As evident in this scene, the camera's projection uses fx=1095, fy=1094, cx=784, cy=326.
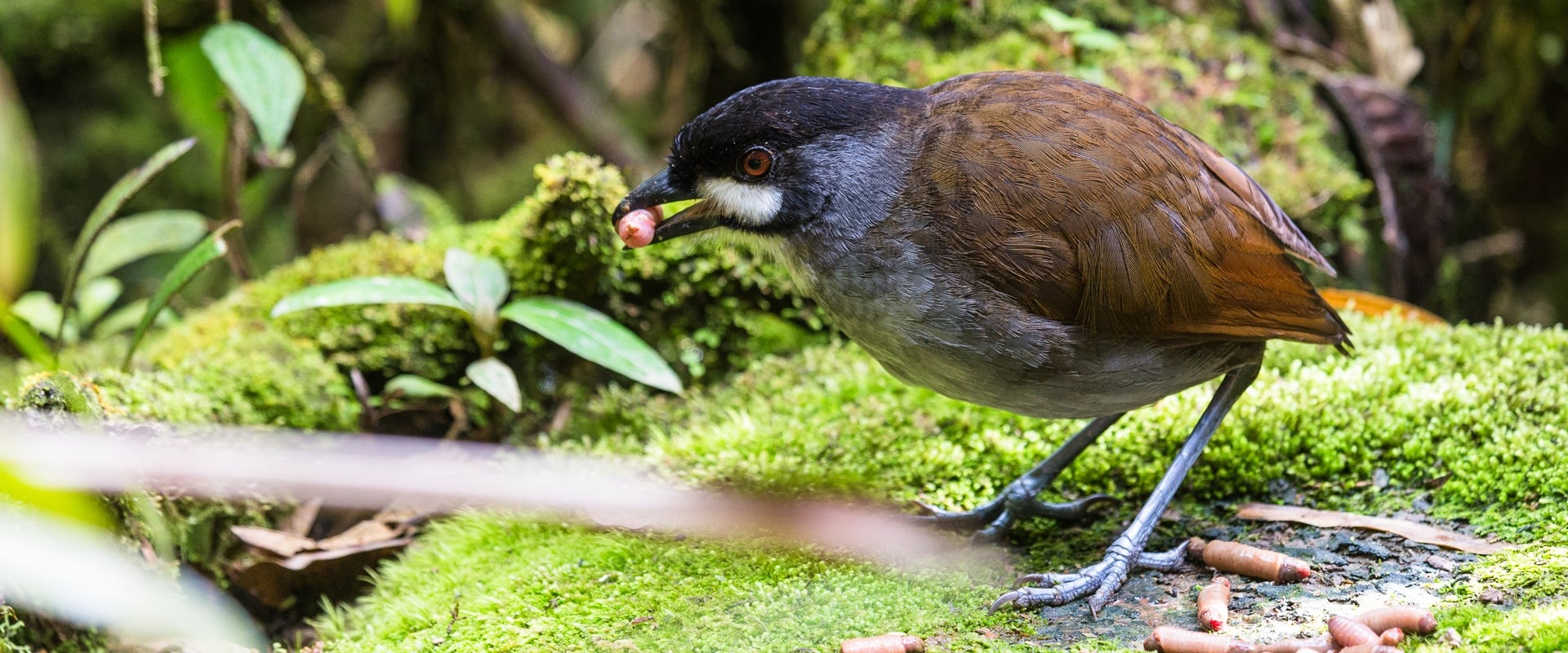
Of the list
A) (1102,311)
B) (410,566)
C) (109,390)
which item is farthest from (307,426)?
(1102,311)

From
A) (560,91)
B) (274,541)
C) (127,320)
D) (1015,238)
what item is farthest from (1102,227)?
(560,91)

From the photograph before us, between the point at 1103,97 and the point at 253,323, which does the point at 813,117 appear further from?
the point at 253,323

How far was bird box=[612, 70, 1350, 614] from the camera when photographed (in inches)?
98.3

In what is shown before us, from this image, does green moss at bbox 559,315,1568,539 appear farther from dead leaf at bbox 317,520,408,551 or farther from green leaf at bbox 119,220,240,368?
green leaf at bbox 119,220,240,368

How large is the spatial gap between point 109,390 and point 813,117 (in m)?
2.10

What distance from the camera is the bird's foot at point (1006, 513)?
2.92 metres

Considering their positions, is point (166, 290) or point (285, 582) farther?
point (166, 290)

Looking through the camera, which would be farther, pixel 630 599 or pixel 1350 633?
pixel 630 599

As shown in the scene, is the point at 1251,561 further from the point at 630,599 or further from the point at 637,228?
the point at 637,228

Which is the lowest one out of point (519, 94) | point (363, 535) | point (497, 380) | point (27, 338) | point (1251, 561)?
point (363, 535)

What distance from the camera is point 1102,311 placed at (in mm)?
2508

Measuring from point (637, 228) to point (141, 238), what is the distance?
8.09 ft

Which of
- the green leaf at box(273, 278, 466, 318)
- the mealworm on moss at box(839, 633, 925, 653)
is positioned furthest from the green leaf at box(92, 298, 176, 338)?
the mealworm on moss at box(839, 633, 925, 653)

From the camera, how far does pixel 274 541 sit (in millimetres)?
2977
